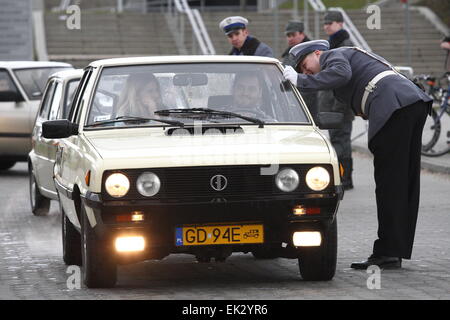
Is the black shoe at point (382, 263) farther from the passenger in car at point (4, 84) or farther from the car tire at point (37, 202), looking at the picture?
the passenger in car at point (4, 84)

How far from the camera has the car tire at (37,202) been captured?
572 inches

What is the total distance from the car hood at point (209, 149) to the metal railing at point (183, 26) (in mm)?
28024

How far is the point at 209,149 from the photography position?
8.64 m

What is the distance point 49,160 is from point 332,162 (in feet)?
16.5

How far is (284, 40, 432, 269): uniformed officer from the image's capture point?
9.64 meters

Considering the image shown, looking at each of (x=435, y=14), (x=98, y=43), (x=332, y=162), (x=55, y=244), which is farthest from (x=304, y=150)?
(x=435, y=14)

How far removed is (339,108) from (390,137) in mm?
6518

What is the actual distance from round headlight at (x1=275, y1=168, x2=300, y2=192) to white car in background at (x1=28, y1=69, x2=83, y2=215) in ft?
15.7

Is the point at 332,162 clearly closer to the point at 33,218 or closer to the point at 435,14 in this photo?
the point at 33,218

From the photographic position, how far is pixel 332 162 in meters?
8.70

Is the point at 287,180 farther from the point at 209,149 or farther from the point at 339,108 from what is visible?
the point at 339,108

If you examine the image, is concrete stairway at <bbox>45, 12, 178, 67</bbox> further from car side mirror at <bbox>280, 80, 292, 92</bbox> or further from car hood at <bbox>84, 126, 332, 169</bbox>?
car hood at <bbox>84, 126, 332, 169</bbox>

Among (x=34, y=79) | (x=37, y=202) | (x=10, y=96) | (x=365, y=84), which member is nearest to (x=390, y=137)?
(x=365, y=84)

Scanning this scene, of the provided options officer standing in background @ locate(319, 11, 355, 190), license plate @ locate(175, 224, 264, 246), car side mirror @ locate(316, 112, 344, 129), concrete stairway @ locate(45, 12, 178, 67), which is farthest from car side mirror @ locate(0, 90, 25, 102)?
concrete stairway @ locate(45, 12, 178, 67)
